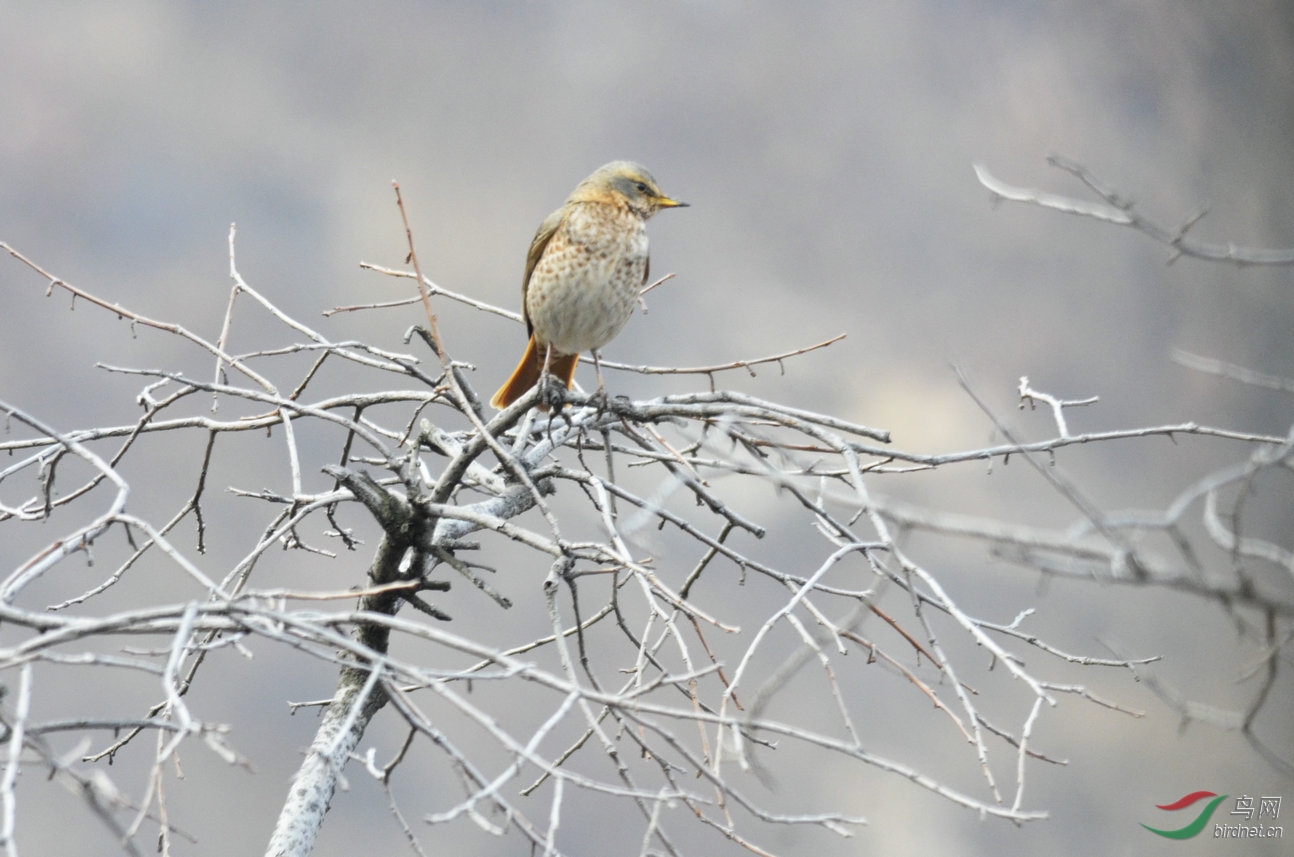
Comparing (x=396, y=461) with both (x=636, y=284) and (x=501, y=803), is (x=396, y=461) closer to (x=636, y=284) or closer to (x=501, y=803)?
(x=636, y=284)

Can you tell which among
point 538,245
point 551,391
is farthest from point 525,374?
point 551,391

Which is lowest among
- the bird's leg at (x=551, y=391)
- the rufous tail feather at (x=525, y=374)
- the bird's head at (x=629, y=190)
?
the bird's leg at (x=551, y=391)

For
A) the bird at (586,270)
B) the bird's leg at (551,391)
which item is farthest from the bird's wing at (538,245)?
the bird's leg at (551,391)

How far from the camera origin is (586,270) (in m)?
2.74

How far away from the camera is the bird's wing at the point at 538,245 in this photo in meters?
2.92

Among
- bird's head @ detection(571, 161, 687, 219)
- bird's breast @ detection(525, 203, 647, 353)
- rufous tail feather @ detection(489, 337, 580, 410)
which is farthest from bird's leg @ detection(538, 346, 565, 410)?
bird's head @ detection(571, 161, 687, 219)

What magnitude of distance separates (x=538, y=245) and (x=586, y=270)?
10.8 inches

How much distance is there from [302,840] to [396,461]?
0.79m

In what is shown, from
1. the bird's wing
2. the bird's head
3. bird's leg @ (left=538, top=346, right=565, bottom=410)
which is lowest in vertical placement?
bird's leg @ (left=538, top=346, right=565, bottom=410)

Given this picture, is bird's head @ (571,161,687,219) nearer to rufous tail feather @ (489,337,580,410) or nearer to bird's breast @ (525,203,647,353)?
bird's breast @ (525,203,647,353)

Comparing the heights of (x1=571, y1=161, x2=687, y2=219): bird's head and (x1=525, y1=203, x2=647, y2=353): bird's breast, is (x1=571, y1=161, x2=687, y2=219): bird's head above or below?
above

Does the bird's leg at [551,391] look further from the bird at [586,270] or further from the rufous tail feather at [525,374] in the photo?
the rufous tail feather at [525,374]

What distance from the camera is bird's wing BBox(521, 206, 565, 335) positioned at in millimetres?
2916

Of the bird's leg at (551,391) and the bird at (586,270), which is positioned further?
the bird at (586,270)
